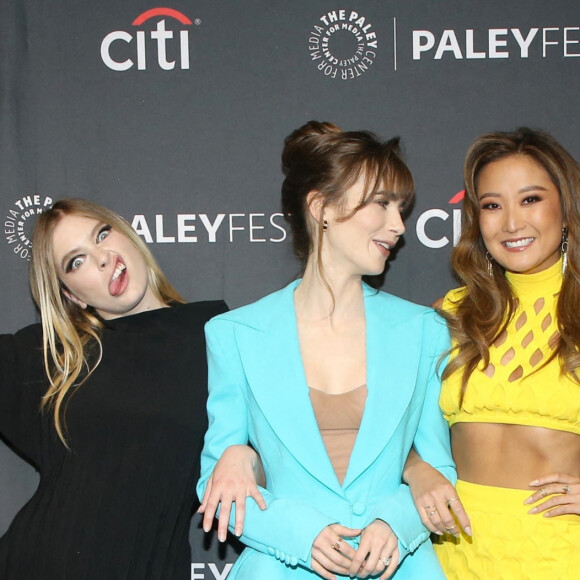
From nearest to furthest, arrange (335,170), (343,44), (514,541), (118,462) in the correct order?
(514,541), (335,170), (118,462), (343,44)

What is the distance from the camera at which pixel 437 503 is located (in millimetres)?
1926

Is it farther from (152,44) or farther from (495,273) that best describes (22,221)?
(495,273)

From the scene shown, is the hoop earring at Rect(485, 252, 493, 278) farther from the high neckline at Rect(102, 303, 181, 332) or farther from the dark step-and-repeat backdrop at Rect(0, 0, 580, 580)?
the high neckline at Rect(102, 303, 181, 332)

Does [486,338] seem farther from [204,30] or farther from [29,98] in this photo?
[29,98]

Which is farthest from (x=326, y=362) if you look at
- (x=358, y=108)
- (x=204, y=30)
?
(x=204, y=30)

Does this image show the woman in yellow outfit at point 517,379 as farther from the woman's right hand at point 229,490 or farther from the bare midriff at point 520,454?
the woman's right hand at point 229,490

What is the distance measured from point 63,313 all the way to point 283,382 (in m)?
0.90

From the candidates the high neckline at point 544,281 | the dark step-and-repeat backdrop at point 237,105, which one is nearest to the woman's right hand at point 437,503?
the high neckline at point 544,281

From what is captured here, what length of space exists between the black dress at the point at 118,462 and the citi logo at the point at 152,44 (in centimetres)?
102

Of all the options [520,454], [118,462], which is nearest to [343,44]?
[520,454]

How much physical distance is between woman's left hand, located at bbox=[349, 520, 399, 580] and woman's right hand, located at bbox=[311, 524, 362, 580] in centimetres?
2

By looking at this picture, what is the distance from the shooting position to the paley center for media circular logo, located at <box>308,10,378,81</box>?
2.75m

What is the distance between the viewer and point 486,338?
2252mm

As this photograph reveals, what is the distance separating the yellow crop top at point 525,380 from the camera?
2.11 m
